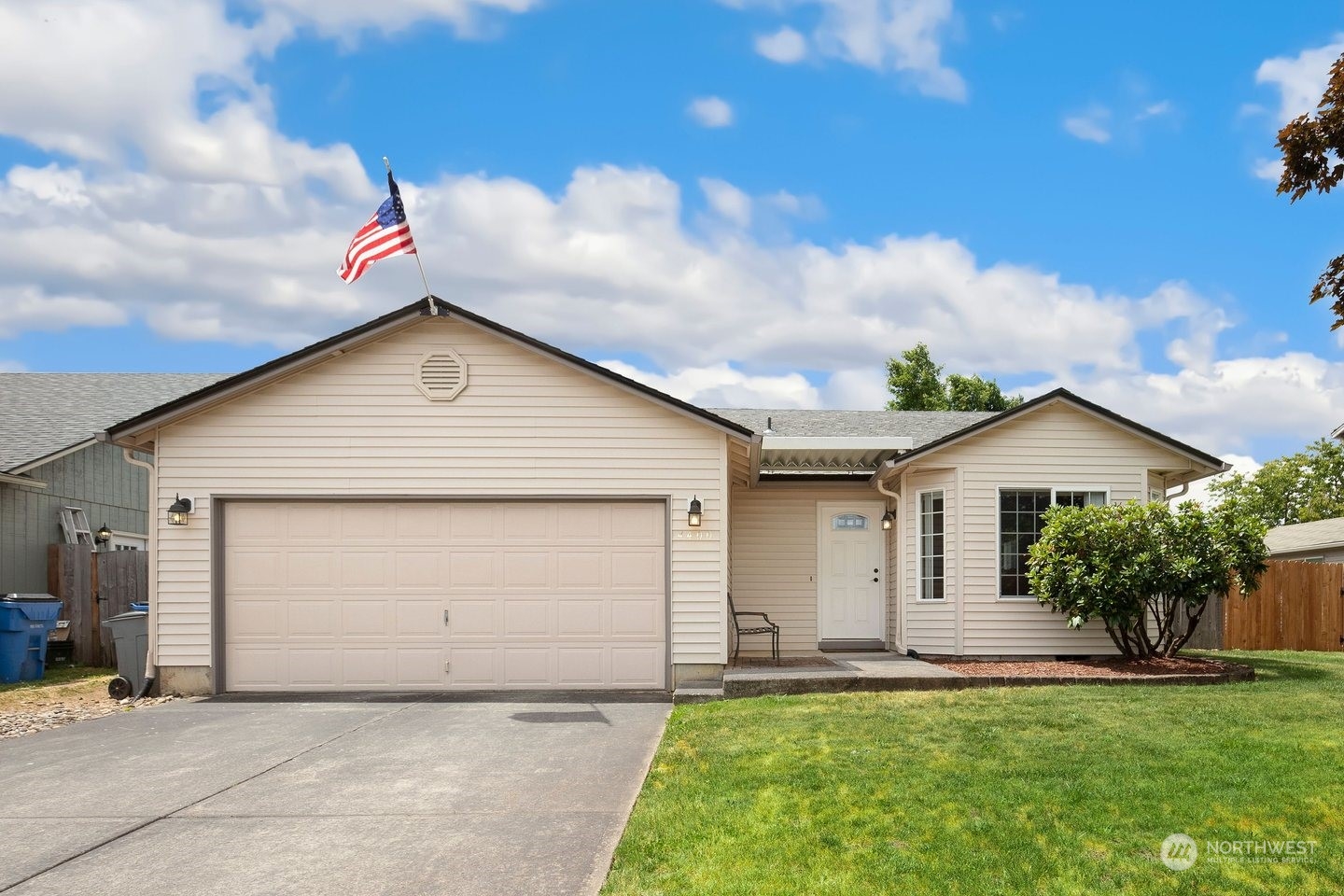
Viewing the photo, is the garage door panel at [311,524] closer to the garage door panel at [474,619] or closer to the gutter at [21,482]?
the garage door panel at [474,619]

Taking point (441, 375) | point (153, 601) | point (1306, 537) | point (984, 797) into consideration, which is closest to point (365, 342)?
point (441, 375)

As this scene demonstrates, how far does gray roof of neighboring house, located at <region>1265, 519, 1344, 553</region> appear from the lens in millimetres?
25062

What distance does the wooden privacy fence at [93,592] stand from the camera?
16703 mm

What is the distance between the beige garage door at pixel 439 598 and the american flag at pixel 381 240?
8.94 feet

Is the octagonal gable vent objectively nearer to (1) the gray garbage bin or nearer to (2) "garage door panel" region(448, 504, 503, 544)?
(2) "garage door panel" region(448, 504, 503, 544)

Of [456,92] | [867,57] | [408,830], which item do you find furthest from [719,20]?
[408,830]

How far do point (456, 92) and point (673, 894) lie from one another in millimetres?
10315

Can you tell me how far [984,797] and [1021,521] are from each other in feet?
26.5

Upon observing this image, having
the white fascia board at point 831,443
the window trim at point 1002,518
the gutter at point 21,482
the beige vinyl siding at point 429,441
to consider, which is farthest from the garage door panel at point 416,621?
the gutter at point 21,482

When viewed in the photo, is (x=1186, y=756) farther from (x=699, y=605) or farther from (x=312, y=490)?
(x=312, y=490)

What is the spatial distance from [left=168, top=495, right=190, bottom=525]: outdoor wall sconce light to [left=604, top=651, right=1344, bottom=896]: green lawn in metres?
6.12

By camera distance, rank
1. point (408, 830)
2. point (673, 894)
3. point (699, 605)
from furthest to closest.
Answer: point (699, 605)
point (408, 830)
point (673, 894)

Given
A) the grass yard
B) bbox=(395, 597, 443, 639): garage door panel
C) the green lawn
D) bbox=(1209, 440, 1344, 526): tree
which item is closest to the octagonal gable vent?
bbox=(395, 597, 443, 639): garage door panel

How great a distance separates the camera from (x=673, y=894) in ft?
16.5
